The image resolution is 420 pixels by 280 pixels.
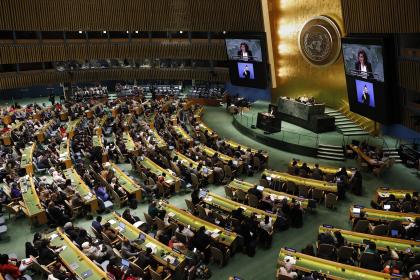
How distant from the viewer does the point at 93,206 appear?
44.5ft

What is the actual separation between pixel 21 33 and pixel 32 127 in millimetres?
11584

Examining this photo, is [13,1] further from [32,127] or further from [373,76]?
[373,76]

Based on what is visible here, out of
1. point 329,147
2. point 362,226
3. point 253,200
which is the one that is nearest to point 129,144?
point 253,200

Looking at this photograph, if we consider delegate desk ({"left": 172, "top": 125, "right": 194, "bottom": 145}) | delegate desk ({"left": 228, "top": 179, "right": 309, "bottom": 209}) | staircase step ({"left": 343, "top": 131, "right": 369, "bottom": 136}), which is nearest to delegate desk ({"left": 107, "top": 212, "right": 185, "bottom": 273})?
delegate desk ({"left": 228, "top": 179, "right": 309, "bottom": 209})

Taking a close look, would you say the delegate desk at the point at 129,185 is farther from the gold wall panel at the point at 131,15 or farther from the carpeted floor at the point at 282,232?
the gold wall panel at the point at 131,15

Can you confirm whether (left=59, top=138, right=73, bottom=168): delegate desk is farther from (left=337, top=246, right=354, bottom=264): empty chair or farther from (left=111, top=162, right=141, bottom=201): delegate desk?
(left=337, top=246, right=354, bottom=264): empty chair

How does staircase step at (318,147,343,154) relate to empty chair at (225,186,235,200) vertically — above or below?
above

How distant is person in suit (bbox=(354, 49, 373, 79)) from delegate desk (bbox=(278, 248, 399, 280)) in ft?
35.9

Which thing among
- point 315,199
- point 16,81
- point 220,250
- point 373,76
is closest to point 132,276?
point 220,250

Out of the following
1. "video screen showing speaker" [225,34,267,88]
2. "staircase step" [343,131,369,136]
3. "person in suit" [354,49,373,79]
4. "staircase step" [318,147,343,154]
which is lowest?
"staircase step" [318,147,343,154]

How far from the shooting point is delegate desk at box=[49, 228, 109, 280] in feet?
29.6

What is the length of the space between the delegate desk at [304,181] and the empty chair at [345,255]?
4.20 m

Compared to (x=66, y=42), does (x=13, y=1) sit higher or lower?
higher

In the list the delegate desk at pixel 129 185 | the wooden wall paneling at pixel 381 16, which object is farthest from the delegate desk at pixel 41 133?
the wooden wall paneling at pixel 381 16
